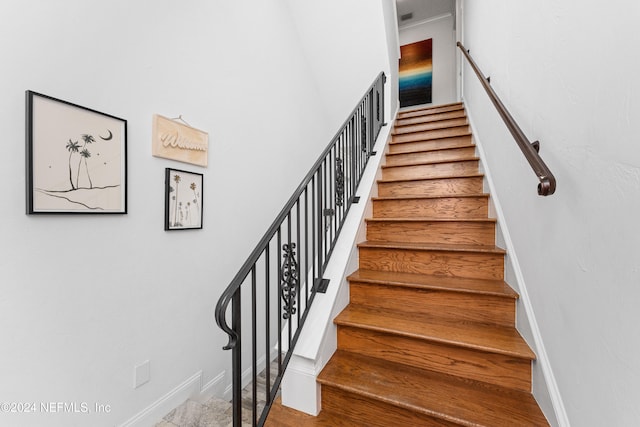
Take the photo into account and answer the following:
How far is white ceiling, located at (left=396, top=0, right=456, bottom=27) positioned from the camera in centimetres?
506

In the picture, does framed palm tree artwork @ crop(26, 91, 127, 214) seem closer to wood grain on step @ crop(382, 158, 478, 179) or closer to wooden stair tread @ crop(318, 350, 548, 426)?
wooden stair tread @ crop(318, 350, 548, 426)

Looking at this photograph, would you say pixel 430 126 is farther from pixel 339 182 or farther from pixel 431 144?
pixel 339 182

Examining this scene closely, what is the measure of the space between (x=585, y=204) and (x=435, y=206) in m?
1.31

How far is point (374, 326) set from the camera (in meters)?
1.48

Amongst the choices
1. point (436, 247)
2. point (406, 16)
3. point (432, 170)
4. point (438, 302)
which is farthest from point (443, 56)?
point (438, 302)

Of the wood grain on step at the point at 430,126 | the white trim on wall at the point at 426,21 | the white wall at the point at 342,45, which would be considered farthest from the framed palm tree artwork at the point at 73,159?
the white trim on wall at the point at 426,21

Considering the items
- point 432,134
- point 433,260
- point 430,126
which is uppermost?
point 430,126

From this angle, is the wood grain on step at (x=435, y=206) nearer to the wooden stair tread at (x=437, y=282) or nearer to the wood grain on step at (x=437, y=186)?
the wood grain on step at (x=437, y=186)

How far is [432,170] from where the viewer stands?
264 centimetres

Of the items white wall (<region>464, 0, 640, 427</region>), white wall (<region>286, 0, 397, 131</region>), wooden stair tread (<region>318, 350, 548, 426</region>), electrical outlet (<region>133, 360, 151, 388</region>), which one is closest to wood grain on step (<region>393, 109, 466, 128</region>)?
white wall (<region>286, 0, 397, 131</region>)

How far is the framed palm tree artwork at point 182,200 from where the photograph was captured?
70.9 inches

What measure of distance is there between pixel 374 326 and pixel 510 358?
23.6 inches

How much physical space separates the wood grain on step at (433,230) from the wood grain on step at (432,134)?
150 centimetres

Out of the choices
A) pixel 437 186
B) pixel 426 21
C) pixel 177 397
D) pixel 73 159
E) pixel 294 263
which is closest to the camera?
pixel 73 159
